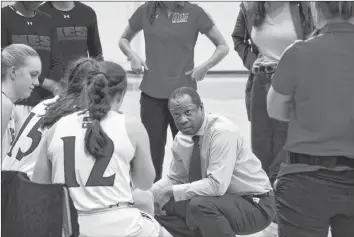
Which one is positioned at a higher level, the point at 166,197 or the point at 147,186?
the point at 147,186

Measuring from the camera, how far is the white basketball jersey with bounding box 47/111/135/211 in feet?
9.81

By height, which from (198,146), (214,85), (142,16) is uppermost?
(142,16)

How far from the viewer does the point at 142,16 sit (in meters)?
5.15

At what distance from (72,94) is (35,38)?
5.63ft

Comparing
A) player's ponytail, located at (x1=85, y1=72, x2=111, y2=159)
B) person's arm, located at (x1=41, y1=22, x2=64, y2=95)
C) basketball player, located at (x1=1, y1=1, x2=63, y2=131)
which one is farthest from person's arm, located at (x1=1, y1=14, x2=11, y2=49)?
player's ponytail, located at (x1=85, y1=72, x2=111, y2=159)

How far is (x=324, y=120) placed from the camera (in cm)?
275

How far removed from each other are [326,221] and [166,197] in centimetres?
145

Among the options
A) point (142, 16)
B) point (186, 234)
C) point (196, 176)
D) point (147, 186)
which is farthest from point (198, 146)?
point (142, 16)

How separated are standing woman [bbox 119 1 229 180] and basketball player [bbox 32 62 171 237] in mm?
1865

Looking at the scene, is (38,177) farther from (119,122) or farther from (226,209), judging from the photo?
(226,209)

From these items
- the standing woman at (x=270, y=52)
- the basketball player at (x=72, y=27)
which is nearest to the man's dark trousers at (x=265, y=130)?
the standing woman at (x=270, y=52)

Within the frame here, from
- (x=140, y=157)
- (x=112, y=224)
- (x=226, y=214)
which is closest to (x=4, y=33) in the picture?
(x=226, y=214)

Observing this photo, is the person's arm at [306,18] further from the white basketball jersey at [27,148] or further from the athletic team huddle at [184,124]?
the white basketball jersey at [27,148]

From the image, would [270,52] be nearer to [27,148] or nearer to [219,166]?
[219,166]
